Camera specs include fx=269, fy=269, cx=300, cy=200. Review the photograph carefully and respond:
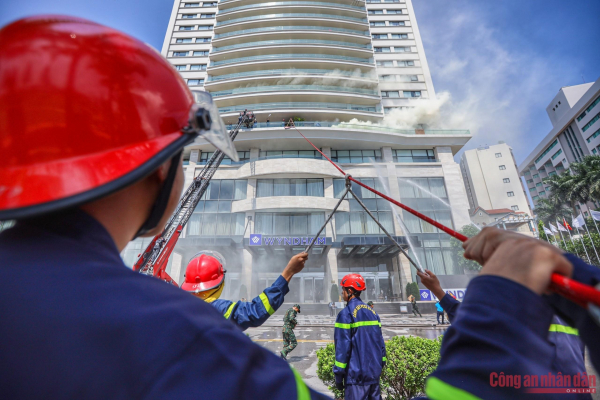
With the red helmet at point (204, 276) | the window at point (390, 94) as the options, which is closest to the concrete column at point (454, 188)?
the window at point (390, 94)

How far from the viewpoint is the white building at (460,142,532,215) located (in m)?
58.6

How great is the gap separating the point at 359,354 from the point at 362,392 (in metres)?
0.46

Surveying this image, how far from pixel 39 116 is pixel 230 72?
37.2 metres

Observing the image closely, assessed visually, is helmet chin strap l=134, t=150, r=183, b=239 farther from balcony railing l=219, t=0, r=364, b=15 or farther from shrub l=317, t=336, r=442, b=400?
balcony railing l=219, t=0, r=364, b=15

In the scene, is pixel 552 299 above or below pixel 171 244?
below

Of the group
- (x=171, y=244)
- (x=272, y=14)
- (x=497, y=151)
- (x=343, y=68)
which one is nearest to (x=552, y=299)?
(x=171, y=244)

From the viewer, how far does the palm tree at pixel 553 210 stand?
39312 millimetres

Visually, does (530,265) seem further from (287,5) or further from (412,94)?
(287,5)

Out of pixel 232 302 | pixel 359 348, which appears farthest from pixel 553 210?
pixel 232 302

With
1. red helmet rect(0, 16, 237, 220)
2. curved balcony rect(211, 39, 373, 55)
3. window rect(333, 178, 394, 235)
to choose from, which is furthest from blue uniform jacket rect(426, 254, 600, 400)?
curved balcony rect(211, 39, 373, 55)

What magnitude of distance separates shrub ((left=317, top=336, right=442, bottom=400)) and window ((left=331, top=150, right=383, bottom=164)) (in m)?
25.2

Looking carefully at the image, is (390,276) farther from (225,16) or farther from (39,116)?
(225,16)

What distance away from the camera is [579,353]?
83.7 inches

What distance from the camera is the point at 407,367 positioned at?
154 inches
